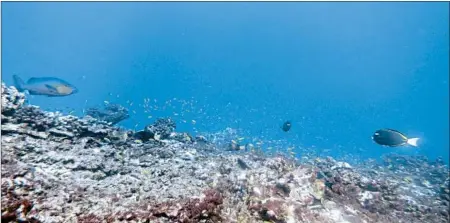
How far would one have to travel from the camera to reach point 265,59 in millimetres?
106125

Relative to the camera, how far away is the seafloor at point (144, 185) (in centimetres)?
349

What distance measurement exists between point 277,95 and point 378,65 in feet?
154

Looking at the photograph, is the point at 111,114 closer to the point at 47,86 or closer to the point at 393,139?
the point at 47,86

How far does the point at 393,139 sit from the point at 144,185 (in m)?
5.28

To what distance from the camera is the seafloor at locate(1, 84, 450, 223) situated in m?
3.49

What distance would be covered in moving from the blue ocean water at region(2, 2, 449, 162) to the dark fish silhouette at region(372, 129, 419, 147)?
265 feet

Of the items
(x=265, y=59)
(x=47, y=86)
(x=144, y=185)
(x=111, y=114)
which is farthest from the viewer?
(x=265, y=59)

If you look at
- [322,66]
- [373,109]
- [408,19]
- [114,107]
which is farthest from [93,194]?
[373,109]

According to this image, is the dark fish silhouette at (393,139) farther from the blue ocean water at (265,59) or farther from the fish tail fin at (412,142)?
the blue ocean water at (265,59)

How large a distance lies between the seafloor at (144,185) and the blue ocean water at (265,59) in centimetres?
8039

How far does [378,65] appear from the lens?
119500 mm

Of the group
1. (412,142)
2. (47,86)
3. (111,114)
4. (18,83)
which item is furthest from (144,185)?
(111,114)

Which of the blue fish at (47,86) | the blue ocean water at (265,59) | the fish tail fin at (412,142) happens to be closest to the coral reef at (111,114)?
the blue fish at (47,86)

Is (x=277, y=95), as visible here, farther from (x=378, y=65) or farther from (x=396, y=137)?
(x=396, y=137)
